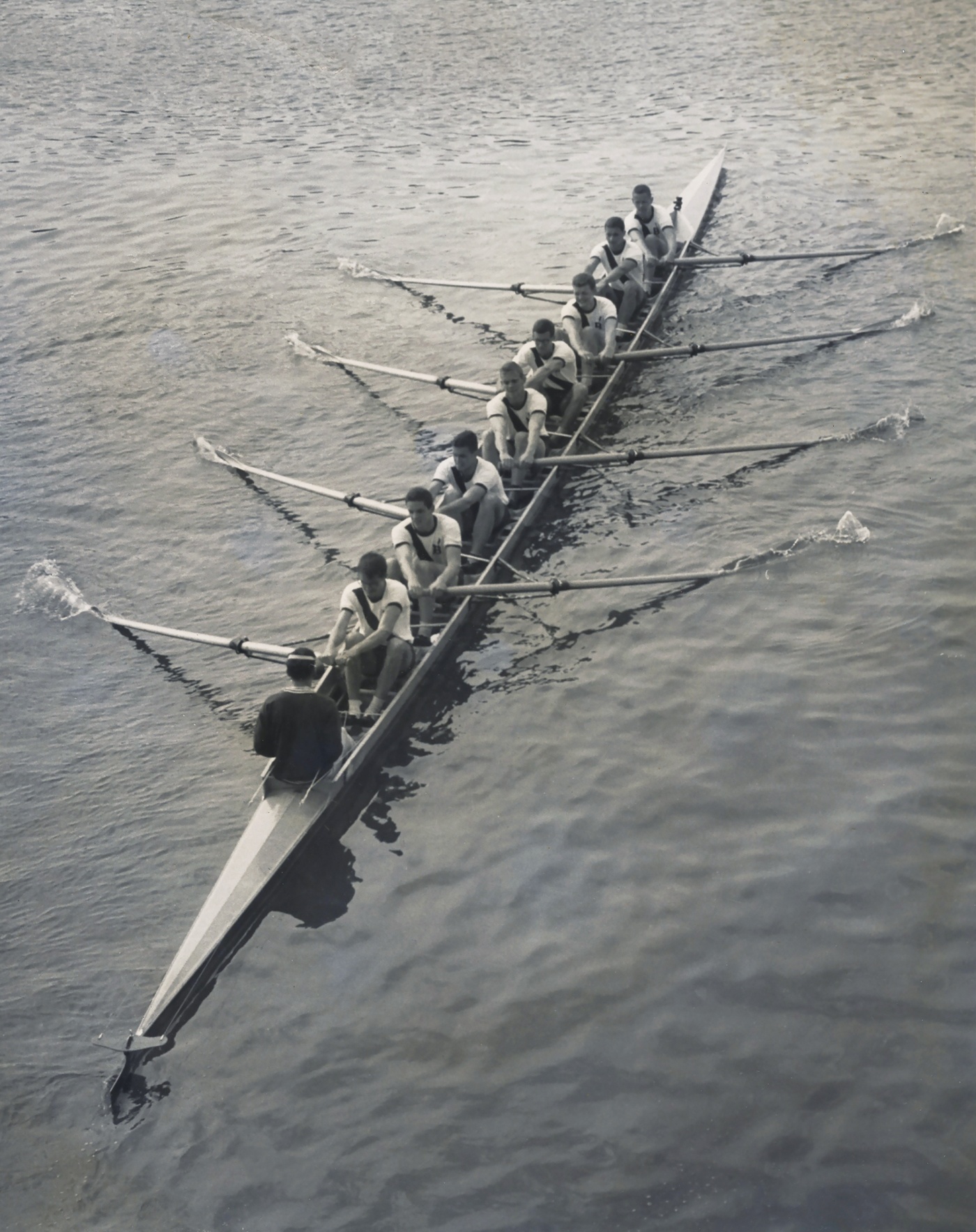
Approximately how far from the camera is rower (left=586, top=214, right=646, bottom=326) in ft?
71.0

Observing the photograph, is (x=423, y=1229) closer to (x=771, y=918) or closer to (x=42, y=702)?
(x=771, y=918)

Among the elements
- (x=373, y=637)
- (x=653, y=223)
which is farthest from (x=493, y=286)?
(x=373, y=637)

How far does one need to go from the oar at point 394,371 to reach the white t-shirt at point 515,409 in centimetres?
67

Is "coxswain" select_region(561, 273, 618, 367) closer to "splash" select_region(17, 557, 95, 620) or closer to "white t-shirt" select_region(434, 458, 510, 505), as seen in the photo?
"white t-shirt" select_region(434, 458, 510, 505)

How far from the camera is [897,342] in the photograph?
68.0ft

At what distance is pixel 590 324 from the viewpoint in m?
20.0

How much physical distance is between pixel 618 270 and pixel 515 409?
548cm

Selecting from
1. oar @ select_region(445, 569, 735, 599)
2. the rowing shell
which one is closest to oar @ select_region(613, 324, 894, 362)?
the rowing shell

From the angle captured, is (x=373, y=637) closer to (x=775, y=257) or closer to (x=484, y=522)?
(x=484, y=522)

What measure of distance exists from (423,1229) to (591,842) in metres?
3.95

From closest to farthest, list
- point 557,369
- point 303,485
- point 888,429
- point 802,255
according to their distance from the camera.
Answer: point 303,485, point 888,429, point 557,369, point 802,255

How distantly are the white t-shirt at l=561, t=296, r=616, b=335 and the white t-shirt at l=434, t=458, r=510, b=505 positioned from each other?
5247 millimetres

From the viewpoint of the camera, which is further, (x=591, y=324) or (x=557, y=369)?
(x=591, y=324)

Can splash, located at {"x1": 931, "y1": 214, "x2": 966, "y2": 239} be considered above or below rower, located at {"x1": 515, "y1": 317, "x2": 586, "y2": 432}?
above
